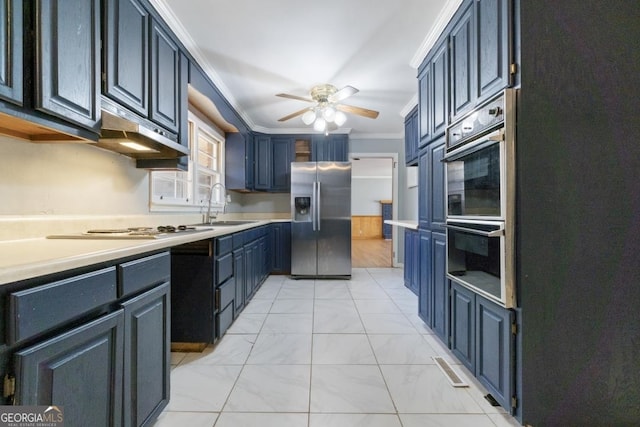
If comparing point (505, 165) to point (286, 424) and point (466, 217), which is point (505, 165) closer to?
point (466, 217)

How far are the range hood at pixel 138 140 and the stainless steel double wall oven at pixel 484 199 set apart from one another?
6.02 ft

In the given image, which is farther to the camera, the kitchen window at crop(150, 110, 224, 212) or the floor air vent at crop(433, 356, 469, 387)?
the kitchen window at crop(150, 110, 224, 212)

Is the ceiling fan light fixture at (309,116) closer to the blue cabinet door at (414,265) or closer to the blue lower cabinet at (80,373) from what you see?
the blue cabinet door at (414,265)

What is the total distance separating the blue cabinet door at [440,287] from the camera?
1.95 metres

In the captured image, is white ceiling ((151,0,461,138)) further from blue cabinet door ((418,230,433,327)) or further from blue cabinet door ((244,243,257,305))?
blue cabinet door ((244,243,257,305))

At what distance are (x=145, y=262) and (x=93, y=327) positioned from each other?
302mm

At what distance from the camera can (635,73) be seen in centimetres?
121

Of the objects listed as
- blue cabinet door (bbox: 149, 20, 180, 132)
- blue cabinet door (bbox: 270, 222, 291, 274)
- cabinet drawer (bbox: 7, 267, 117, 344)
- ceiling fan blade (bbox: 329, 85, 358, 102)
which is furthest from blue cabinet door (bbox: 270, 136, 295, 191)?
cabinet drawer (bbox: 7, 267, 117, 344)

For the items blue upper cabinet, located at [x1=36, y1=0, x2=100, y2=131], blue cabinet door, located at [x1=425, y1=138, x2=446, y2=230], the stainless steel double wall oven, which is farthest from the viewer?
blue cabinet door, located at [x1=425, y1=138, x2=446, y2=230]

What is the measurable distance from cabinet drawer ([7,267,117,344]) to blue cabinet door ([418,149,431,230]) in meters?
2.14

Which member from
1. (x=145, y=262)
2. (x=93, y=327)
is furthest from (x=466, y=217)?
(x=93, y=327)

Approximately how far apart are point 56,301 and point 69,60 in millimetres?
1033

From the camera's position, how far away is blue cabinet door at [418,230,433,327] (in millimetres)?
2232

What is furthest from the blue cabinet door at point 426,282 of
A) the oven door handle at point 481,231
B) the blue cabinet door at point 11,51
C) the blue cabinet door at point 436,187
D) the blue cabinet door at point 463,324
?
the blue cabinet door at point 11,51
